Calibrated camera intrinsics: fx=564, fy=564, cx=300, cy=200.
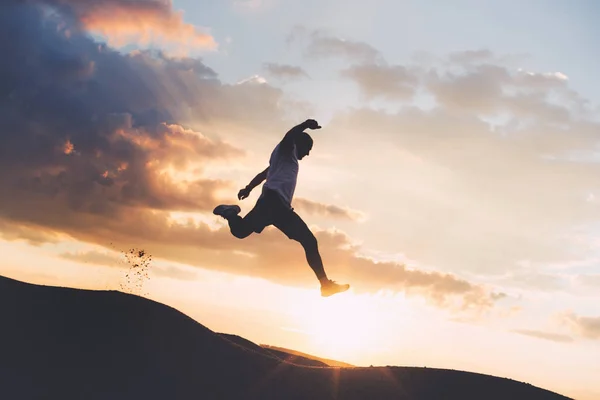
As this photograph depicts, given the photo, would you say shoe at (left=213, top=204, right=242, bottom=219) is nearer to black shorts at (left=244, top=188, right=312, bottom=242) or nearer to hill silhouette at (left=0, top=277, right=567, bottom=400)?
black shorts at (left=244, top=188, right=312, bottom=242)

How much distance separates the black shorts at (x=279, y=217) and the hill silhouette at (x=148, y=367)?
2926 mm

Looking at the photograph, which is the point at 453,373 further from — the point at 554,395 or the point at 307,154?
the point at 307,154

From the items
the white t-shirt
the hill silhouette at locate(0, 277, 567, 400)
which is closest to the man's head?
the white t-shirt

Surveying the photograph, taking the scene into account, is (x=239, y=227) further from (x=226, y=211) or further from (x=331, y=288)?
(x=331, y=288)

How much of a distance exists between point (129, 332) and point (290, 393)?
11.4 feet

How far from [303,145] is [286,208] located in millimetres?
1116

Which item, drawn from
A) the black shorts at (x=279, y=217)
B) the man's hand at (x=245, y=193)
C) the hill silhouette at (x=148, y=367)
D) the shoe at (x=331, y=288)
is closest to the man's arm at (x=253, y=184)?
the man's hand at (x=245, y=193)

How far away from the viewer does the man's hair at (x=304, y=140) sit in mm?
9555

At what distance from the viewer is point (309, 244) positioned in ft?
31.7

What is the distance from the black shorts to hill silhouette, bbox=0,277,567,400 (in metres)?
2.93

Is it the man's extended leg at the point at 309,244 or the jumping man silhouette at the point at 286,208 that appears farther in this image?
the man's extended leg at the point at 309,244

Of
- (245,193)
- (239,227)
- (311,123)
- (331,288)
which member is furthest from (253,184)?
(331,288)

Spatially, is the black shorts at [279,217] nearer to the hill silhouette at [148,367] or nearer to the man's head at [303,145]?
the man's head at [303,145]

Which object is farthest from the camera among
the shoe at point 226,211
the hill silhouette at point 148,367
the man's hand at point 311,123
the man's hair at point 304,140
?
the shoe at point 226,211
